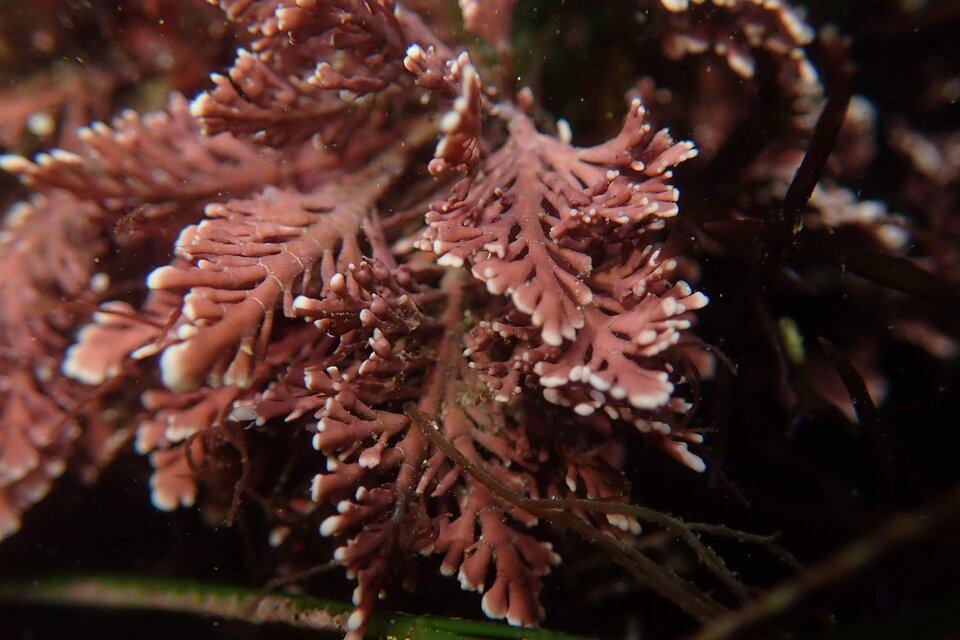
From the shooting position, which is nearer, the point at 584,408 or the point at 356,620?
the point at 584,408

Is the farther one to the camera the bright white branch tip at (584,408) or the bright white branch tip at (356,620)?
the bright white branch tip at (356,620)

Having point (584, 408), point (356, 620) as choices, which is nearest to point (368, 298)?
point (584, 408)

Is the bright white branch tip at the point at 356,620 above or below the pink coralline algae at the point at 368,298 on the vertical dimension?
below

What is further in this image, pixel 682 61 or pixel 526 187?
pixel 682 61

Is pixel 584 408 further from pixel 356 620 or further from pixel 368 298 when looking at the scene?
pixel 356 620

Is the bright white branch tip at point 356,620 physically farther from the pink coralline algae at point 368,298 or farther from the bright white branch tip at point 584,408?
the bright white branch tip at point 584,408

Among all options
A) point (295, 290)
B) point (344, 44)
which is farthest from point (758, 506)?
point (344, 44)

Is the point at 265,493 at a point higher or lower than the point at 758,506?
lower

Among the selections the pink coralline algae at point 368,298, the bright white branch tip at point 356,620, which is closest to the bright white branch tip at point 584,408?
the pink coralline algae at point 368,298

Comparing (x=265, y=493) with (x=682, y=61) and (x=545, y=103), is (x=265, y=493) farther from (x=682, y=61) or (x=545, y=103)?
(x=682, y=61)
